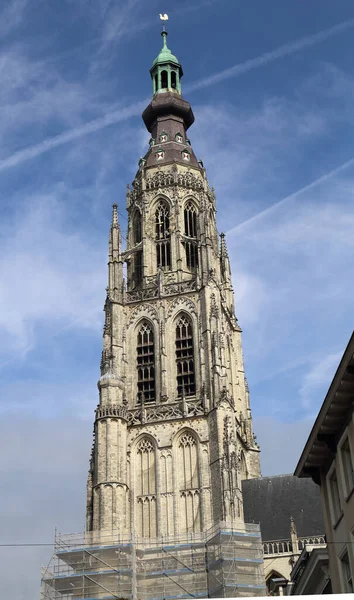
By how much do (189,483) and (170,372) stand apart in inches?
278

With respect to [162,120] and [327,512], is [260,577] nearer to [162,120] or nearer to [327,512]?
[327,512]

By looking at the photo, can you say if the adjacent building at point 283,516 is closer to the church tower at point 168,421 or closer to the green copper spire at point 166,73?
the church tower at point 168,421

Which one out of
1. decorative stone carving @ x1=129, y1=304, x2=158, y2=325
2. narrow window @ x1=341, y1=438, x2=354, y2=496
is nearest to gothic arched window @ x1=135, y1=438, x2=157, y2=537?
decorative stone carving @ x1=129, y1=304, x2=158, y2=325

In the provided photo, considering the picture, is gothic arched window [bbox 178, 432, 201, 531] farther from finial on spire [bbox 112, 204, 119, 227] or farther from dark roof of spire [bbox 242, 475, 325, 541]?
finial on spire [bbox 112, 204, 119, 227]

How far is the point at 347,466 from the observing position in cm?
2122

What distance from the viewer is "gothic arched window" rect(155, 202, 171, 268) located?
59.5m

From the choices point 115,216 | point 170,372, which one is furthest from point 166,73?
point 170,372

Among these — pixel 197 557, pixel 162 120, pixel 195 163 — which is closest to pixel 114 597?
pixel 197 557

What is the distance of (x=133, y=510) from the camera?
49625 millimetres

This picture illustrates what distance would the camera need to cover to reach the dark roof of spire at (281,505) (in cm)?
5100

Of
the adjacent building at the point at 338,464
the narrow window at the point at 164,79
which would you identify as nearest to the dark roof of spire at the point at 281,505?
the adjacent building at the point at 338,464

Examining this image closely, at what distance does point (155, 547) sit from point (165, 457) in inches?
230

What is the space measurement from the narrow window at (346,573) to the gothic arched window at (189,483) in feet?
89.9

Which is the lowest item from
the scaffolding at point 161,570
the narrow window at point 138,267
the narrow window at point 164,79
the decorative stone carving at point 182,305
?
the scaffolding at point 161,570
